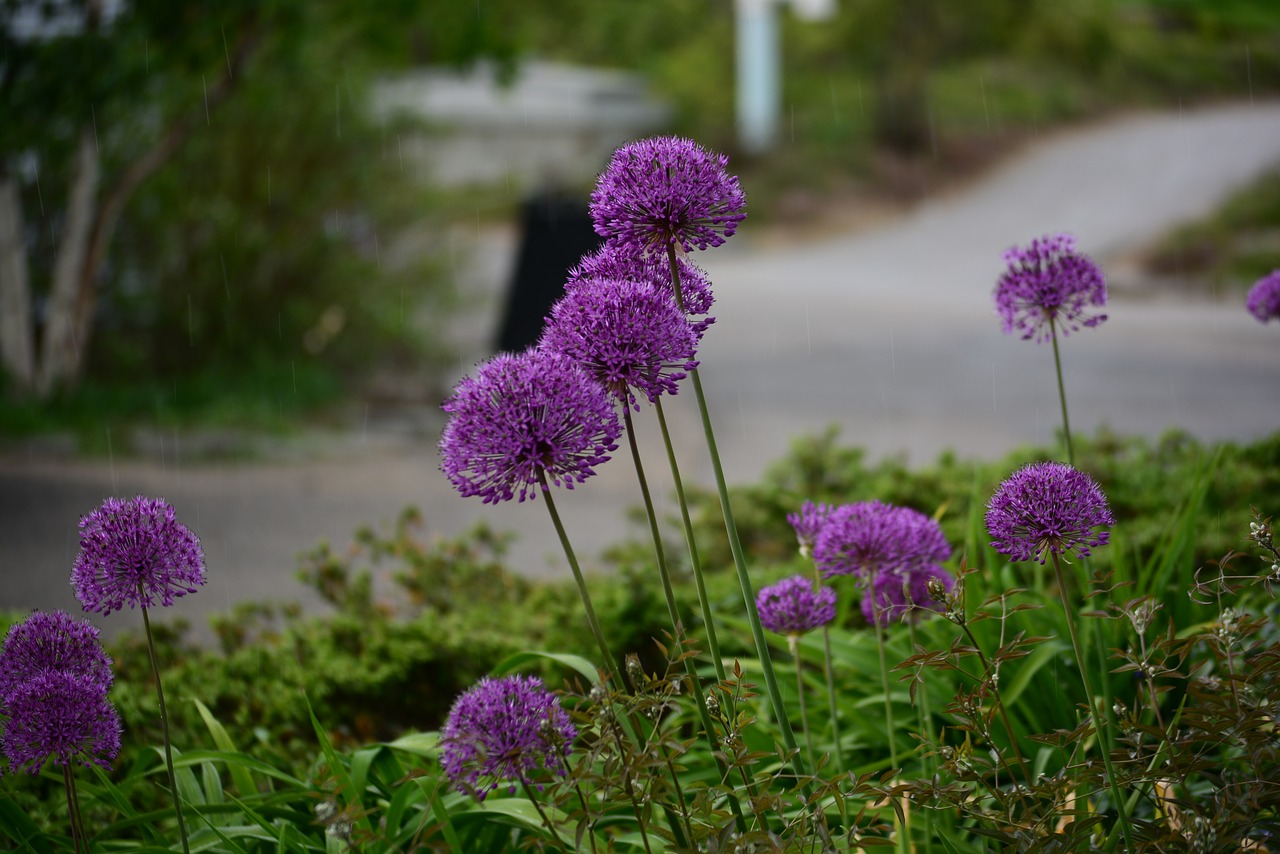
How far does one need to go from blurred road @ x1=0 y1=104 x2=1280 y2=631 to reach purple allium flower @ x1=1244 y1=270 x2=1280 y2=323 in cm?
260

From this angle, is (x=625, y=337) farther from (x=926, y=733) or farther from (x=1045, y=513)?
(x=926, y=733)

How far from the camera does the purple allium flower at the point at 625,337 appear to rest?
1570mm

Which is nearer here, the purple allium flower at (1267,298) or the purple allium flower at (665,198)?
the purple allium flower at (665,198)

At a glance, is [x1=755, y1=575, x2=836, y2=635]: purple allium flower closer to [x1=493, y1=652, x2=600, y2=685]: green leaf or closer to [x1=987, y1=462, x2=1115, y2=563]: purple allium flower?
[x1=493, y1=652, x2=600, y2=685]: green leaf

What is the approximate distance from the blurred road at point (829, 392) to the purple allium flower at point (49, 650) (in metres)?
2.77

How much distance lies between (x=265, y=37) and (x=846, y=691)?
7.43m

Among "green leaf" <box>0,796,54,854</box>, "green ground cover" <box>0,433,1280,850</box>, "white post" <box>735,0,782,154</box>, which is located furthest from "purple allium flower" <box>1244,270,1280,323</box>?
"white post" <box>735,0,782,154</box>

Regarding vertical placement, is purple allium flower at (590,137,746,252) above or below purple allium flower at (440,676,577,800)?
above

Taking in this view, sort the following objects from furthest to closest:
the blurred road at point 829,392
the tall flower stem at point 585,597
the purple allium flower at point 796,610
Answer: the blurred road at point 829,392 → the purple allium flower at point 796,610 → the tall flower stem at point 585,597

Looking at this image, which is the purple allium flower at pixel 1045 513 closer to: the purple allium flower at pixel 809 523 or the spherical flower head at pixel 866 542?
the spherical flower head at pixel 866 542

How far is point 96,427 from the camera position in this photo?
28.0ft

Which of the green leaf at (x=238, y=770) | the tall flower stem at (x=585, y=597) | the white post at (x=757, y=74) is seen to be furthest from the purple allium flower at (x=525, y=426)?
the white post at (x=757, y=74)

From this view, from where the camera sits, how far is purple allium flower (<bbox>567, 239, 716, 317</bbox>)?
1.70 metres

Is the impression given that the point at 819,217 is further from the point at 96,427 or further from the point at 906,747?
the point at 906,747
